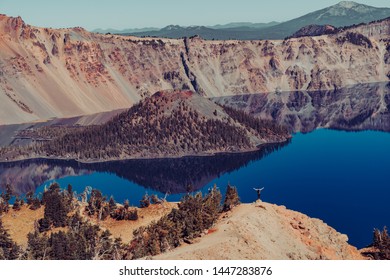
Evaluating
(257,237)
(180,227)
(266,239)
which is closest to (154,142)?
(180,227)

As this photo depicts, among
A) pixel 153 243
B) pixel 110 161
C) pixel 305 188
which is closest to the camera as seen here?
pixel 153 243

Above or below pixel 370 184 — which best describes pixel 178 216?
above

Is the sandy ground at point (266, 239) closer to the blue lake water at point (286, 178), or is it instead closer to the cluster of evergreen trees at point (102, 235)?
the cluster of evergreen trees at point (102, 235)

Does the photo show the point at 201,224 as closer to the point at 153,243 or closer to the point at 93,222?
the point at 153,243

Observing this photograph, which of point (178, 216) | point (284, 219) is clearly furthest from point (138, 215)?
point (284, 219)

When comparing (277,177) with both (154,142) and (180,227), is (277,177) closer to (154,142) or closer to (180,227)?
(154,142)

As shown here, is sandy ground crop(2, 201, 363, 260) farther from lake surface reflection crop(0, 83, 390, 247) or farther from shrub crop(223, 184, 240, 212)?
lake surface reflection crop(0, 83, 390, 247)
